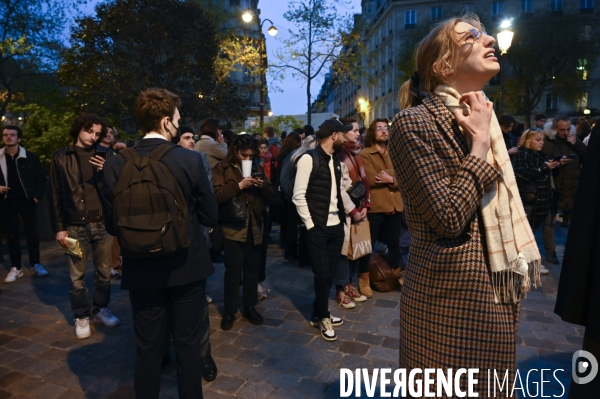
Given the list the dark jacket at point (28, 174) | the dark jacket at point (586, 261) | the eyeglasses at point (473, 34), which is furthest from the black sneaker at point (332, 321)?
the dark jacket at point (28, 174)

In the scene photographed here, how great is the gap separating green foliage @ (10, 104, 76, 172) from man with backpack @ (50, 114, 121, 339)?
6225 millimetres

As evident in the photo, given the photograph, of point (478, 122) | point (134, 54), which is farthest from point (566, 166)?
point (134, 54)

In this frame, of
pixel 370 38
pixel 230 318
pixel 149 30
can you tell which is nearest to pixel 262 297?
pixel 230 318

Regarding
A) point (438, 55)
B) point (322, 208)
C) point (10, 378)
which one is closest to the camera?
point (438, 55)

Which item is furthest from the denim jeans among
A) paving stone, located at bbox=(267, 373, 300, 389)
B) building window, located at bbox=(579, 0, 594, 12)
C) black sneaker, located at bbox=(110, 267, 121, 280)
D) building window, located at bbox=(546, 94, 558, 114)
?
building window, located at bbox=(579, 0, 594, 12)

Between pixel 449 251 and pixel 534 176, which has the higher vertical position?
pixel 449 251

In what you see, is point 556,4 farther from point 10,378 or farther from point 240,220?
point 10,378

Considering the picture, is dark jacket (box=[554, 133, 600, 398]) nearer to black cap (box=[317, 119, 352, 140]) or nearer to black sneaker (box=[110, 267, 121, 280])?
black cap (box=[317, 119, 352, 140])

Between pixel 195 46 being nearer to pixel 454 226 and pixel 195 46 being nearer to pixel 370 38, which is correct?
pixel 454 226

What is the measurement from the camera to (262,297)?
5.24 meters

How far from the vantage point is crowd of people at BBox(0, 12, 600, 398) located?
61.0 inches

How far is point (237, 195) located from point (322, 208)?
2.87 feet

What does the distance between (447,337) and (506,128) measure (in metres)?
6.47

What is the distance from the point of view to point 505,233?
1.54 m
